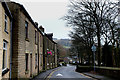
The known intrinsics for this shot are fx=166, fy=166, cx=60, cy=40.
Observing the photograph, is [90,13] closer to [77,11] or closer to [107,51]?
[77,11]

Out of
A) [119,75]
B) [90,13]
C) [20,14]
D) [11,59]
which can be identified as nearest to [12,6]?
[20,14]

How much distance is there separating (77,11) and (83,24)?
2510 mm

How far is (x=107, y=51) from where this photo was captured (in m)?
34.1

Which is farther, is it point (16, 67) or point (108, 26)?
point (108, 26)

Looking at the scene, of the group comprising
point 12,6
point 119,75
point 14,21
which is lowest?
point 119,75

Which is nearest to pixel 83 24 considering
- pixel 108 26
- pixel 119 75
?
pixel 108 26

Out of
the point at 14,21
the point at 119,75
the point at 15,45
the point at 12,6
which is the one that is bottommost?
the point at 119,75

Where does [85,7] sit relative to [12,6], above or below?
above

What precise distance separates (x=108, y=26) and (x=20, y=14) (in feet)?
53.6

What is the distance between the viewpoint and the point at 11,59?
1042 centimetres

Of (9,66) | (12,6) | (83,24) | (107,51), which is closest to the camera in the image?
(9,66)

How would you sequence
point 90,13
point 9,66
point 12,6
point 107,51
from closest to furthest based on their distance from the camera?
point 9,66 < point 12,6 < point 90,13 < point 107,51

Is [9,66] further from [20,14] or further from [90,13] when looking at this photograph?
[90,13]

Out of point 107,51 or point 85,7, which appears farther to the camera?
point 107,51
